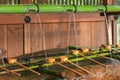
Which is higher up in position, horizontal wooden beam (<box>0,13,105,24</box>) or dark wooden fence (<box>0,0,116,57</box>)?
horizontal wooden beam (<box>0,13,105,24</box>)

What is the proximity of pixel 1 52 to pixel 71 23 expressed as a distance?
1.75 m

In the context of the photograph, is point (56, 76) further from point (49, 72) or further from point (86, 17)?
point (86, 17)

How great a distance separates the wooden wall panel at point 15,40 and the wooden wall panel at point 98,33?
6.21 feet

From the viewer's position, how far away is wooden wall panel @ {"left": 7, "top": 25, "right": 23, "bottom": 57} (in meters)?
5.70

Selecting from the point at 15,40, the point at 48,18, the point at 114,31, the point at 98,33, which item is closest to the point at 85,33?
the point at 98,33

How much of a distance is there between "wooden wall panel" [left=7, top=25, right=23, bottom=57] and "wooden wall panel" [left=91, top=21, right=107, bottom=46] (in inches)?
74.5

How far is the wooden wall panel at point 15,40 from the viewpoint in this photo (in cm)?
570

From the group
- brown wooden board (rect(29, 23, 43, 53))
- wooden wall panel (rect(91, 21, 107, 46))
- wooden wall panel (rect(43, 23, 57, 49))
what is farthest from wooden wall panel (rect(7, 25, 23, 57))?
wooden wall panel (rect(91, 21, 107, 46))

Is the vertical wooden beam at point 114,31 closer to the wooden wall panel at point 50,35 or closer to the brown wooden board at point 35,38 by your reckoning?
the wooden wall panel at point 50,35

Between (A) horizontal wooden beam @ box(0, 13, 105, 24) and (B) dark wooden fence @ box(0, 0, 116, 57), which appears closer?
(A) horizontal wooden beam @ box(0, 13, 105, 24)

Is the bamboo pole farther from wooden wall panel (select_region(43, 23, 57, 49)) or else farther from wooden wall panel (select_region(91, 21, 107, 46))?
wooden wall panel (select_region(91, 21, 107, 46))

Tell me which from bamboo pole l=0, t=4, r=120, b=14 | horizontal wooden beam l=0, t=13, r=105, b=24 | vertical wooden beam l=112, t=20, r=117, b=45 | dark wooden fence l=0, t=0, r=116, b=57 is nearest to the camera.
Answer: bamboo pole l=0, t=4, r=120, b=14

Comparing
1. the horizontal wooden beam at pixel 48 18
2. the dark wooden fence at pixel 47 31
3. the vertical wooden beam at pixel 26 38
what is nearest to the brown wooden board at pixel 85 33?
the dark wooden fence at pixel 47 31

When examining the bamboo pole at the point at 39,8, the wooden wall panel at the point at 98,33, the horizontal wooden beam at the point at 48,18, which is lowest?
the wooden wall panel at the point at 98,33
